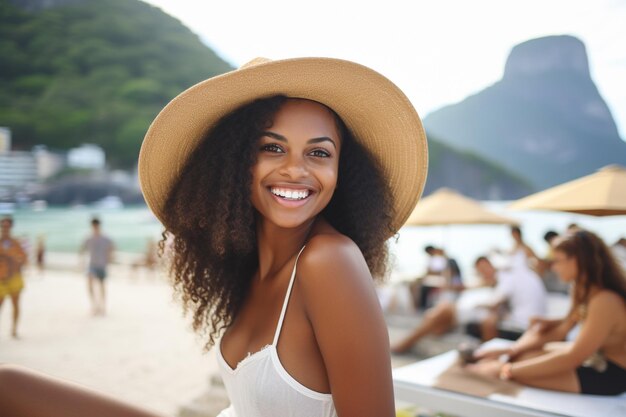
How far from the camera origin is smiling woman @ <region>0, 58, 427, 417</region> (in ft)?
3.75

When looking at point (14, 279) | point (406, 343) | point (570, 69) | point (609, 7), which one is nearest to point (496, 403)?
point (406, 343)

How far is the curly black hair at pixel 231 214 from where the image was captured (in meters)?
1.58

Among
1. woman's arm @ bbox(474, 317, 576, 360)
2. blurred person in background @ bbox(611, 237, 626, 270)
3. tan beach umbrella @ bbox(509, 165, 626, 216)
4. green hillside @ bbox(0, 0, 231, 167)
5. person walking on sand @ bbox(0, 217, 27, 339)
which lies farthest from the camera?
green hillside @ bbox(0, 0, 231, 167)

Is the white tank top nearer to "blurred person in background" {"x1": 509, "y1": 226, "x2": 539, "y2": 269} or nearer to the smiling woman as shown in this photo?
the smiling woman

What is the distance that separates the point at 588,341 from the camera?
2738 millimetres

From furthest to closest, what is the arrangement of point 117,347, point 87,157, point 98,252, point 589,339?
point 87,157, point 98,252, point 117,347, point 589,339

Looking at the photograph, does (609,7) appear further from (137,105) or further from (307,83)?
(137,105)

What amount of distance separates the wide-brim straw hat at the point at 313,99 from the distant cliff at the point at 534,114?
169 ft

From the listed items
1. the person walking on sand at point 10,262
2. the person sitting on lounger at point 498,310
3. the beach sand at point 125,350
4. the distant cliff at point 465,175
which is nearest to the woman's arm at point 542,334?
the person sitting on lounger at point 498,310

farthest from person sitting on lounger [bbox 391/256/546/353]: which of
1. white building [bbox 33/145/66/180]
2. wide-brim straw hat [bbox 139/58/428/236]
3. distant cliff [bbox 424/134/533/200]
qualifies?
white building [bbox 33/145/66/180]

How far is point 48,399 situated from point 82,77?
73.2 meters

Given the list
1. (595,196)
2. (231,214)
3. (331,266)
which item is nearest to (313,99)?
(231,214)

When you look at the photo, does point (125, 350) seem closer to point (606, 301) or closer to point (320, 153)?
point (606, 301)

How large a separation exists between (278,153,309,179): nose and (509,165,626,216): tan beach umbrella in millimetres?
4525
